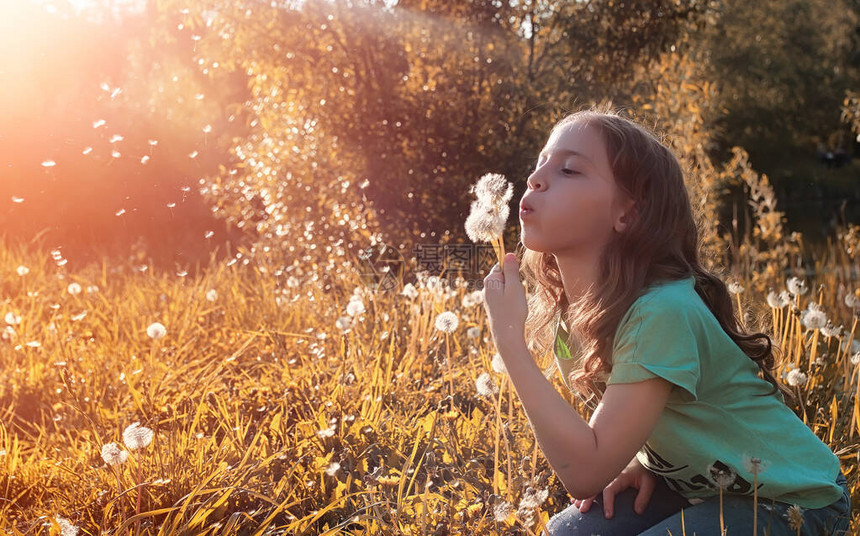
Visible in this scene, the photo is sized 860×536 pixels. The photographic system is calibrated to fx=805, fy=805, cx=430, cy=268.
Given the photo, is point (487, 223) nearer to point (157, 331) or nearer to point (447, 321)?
point (447, 321)

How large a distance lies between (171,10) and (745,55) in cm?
2204

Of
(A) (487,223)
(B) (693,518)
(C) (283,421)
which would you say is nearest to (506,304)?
(A) (487,223)

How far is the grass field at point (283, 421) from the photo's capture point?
79.4 inches

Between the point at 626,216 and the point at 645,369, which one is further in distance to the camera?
the point at 626,216

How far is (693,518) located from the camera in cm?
170

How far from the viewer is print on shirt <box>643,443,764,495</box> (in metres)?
1.65

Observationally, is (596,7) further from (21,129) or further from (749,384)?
(749,384)

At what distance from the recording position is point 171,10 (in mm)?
6531

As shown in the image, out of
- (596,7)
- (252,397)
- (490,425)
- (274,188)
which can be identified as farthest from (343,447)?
(596,7)

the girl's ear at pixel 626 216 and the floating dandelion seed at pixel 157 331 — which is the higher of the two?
the girl's ear at pixel 626 216

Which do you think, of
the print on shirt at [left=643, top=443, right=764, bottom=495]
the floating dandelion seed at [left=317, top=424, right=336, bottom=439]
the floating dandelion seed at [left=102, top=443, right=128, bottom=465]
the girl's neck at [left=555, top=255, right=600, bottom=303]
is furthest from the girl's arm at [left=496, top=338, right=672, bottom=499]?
the floating dandelion seed at [left=102, top=443, right=128, bottom=465]

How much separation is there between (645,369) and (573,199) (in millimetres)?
424

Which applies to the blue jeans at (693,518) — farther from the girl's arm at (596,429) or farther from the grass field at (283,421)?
the girl's arm at (596,429)

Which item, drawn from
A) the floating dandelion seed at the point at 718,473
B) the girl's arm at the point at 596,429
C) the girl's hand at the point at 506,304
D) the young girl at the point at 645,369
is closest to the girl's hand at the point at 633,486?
the young girl at the point at 645,369
